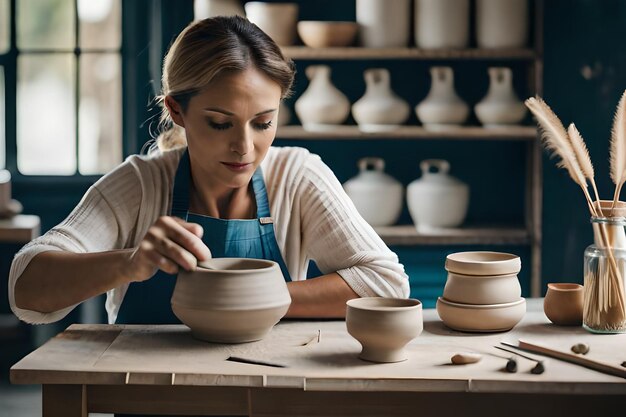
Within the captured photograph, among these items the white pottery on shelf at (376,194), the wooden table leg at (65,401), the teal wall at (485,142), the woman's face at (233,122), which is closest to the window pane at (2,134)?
the teal wall at (485,142)

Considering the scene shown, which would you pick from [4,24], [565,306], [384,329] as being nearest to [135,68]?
[4,24]

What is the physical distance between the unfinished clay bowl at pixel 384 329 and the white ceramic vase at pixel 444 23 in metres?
2.59

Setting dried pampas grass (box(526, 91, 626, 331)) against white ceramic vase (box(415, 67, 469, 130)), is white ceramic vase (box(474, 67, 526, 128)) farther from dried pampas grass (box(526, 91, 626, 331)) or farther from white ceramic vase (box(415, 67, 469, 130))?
dried pampas grass (box(526, 91, 626, 331))

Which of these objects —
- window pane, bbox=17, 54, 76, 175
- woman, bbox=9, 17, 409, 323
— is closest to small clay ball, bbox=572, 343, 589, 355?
woman, bbox=9, 17, 409, 323

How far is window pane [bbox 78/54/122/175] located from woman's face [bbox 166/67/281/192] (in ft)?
8.97

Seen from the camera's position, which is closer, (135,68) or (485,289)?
(485,289)

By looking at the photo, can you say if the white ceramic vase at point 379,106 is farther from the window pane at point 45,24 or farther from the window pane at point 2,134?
the window pane at point 2,134

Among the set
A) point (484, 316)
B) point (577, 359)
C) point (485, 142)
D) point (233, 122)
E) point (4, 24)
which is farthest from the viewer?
point (4, 24)

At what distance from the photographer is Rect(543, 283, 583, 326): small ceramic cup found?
1776 mm

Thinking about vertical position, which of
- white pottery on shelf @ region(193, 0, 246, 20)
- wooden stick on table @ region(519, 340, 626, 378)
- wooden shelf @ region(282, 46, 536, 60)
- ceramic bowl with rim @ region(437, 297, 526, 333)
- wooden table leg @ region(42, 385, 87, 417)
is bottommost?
wooden table leg @ region(42, 385, 87, 417)

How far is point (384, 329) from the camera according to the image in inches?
57.5

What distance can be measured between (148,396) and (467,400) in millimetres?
506

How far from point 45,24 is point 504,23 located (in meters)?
2.27

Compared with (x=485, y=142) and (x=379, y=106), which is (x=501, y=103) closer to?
(x=485, y=142)
